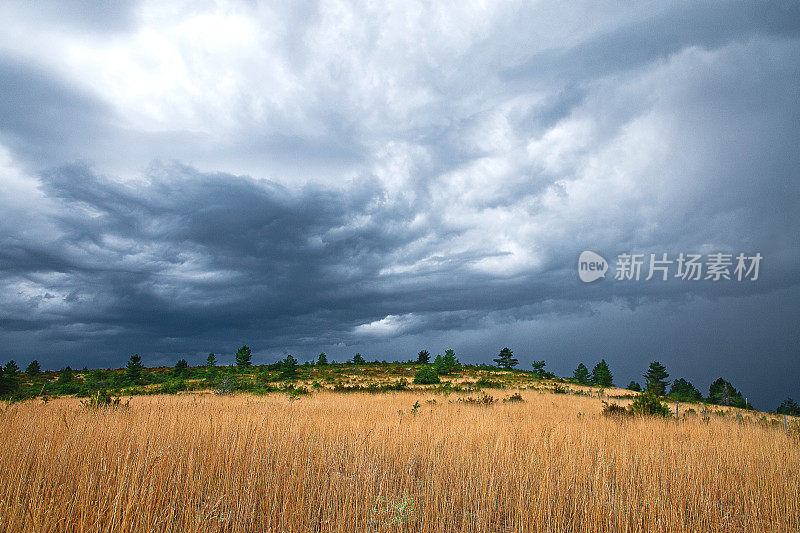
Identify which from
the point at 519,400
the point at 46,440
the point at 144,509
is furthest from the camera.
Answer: the point at 519,400

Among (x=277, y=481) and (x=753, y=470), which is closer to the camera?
(x=277, y=481)

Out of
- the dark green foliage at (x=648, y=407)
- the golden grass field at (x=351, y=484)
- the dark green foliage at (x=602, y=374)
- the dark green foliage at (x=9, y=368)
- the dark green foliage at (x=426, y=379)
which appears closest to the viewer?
the golden grass field at (x=351, y=484)

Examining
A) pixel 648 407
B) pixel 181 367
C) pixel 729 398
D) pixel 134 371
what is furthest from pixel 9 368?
pixel 729 398

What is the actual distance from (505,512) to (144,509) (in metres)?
4.21

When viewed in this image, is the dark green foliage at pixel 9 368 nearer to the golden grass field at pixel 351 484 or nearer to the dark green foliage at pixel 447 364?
the golden grass field at pixel 351 484

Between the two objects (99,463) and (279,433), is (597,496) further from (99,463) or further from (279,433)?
(99,463)

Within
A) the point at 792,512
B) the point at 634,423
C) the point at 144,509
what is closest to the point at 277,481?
the point at 144,509

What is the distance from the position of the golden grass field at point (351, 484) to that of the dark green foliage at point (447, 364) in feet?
128

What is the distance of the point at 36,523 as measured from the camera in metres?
3.12

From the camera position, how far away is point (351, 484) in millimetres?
4715

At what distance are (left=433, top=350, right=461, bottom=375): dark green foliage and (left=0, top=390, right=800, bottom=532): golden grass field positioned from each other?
3894cm

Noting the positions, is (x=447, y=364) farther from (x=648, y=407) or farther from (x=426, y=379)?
(x=648, y=407)

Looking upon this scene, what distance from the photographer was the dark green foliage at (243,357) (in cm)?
5072

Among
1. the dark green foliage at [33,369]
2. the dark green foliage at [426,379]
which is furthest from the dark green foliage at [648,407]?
the dark green foliage at [33,369]
